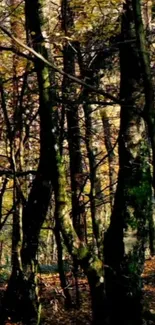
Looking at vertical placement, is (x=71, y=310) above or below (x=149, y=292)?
below

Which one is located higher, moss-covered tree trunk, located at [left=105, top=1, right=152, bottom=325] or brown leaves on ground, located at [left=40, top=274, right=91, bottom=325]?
moss-covered tree trunk, located at [left=105, top=1, right=152, bottom=325]

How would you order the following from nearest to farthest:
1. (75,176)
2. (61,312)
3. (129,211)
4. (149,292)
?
(129,211) < (61,312) < (75,176) < (149,292)

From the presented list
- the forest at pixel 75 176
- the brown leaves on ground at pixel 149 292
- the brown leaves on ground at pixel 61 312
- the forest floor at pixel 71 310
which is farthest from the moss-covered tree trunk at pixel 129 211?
the brown leaves on ground at pixel 61 312

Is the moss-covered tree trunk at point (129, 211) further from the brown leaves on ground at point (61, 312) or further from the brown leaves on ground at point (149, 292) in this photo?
the brown leaves on ground at point (61, 312)

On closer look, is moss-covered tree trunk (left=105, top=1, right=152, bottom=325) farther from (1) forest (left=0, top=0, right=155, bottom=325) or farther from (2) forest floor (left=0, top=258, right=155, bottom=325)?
(2) forest floor (left=0, top=258, right=155, bottom=325)

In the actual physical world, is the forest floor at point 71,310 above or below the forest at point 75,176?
below

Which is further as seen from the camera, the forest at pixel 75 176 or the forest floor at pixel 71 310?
the forest floor at pixel 71 310

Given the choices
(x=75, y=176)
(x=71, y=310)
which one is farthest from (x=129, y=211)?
(x=71, y=310)

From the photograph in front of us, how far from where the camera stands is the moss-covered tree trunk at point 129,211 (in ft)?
24.1

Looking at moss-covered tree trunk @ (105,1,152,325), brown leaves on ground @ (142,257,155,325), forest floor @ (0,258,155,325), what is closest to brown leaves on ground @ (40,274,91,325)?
forest floor @ (0,258,155,325)

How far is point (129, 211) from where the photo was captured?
763cm

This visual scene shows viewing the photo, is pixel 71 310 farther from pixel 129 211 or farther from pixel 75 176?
pixel 129 211

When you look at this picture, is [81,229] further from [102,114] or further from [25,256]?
[102,114]

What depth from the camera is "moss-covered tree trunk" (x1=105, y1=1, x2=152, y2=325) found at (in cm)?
736
